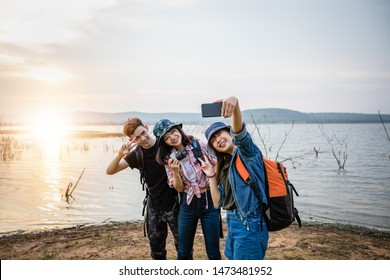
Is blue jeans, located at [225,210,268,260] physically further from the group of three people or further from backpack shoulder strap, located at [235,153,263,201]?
backpack shoulder strap, located at [235,153,263,201]

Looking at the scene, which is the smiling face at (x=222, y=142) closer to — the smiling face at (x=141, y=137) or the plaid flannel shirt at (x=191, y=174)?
the plaid flannel shirt at (x=191, y=174)

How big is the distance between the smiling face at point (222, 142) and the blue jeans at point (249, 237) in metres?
0.40

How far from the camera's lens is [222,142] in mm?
2031

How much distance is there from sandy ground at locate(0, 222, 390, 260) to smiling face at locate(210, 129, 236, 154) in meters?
2.30

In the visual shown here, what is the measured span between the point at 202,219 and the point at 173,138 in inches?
26.2

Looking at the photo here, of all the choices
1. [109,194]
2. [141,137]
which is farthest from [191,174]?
[109,194]

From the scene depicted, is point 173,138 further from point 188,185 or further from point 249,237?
point 249,237

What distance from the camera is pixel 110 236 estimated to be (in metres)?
4.80

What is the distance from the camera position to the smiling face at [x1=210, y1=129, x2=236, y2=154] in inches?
80.1

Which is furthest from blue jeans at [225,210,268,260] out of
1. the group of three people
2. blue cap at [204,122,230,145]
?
blue cap at [204,122,230,145]

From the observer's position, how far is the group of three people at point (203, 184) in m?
1.93

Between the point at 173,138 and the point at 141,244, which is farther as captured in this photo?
the point at 141,244
